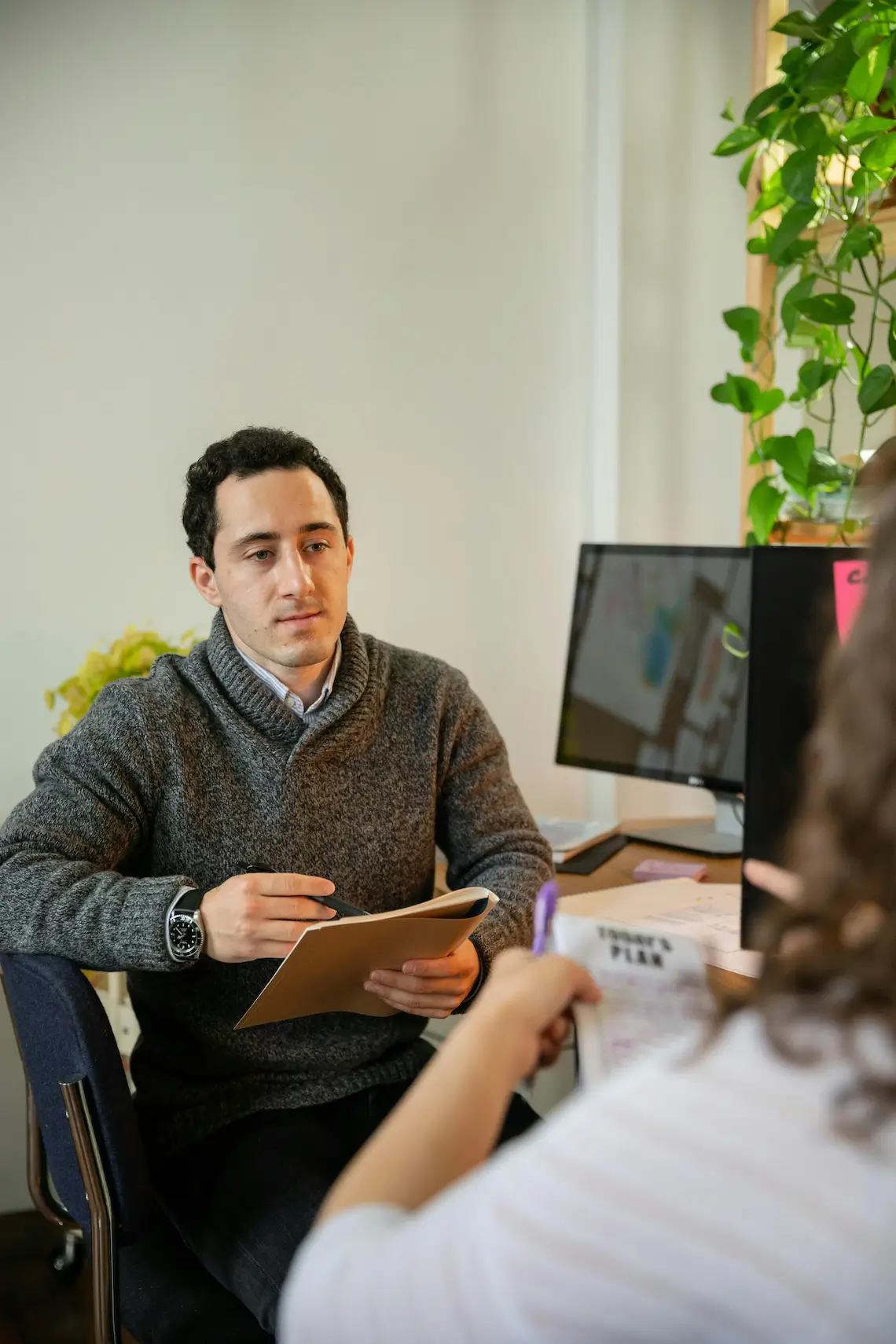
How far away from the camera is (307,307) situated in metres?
2.36

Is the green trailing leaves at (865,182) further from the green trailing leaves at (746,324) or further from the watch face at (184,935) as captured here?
the watch face at (184,935)

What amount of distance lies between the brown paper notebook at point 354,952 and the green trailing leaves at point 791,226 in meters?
1.12

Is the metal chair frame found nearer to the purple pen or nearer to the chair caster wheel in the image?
the purple pen

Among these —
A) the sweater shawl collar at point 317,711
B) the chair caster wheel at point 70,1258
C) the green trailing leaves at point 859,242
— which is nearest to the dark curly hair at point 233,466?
the sweater shawl collar at point 317,711

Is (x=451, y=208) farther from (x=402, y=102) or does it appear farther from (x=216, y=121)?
(x=216, y=121)

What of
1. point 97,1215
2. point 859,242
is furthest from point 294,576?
point 859,242

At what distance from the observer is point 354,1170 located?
0.66 meters

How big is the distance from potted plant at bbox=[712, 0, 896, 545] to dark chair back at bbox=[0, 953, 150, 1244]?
1.26 m

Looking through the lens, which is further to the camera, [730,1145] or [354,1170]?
[354,1170]

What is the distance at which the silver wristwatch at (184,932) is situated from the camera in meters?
1.32

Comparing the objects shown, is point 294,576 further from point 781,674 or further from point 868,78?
point 868,78

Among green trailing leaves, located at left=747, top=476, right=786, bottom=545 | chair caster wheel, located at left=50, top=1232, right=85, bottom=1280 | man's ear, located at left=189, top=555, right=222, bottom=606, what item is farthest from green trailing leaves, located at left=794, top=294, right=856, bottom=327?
chair caster wheel, located at left=50, top=1232, right=85, bottom=1280

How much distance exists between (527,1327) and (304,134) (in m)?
2.26

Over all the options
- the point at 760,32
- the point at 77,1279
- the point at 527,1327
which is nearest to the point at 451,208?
the point at 760,32
